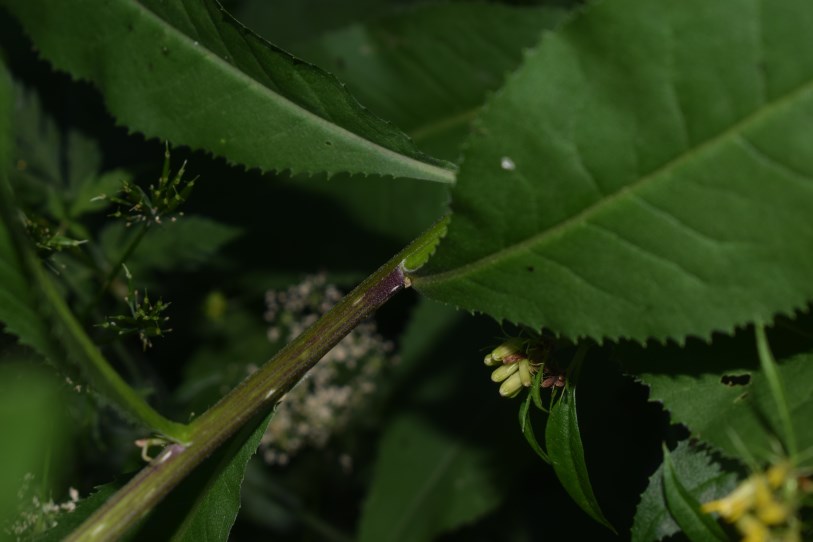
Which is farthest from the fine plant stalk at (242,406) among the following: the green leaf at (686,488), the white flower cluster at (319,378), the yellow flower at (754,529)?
the white flower cluster at (319,378)

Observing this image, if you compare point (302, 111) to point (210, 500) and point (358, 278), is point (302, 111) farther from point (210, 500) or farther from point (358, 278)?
point (358, 278)

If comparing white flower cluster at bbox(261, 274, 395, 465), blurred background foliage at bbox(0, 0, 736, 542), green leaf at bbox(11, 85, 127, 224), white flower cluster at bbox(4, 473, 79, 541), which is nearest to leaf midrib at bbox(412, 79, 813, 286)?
white flower cluster at bbox(4, 473, 79, 541)

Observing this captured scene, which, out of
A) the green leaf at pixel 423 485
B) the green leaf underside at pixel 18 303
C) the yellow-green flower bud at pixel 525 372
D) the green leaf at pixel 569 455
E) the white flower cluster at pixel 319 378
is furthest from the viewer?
the white flower cluster at pixel 319 378

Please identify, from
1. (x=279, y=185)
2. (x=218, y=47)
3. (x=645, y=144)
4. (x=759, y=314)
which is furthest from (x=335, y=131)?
(x=279, y=185)

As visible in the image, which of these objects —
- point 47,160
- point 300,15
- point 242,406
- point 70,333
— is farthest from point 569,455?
point 300,15

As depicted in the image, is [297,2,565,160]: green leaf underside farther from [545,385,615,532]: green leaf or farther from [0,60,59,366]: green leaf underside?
[0,60,59,366]: green leaf underside

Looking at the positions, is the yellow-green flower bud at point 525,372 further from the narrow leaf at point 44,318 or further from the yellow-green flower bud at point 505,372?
the narrow leaf at point 44,318
